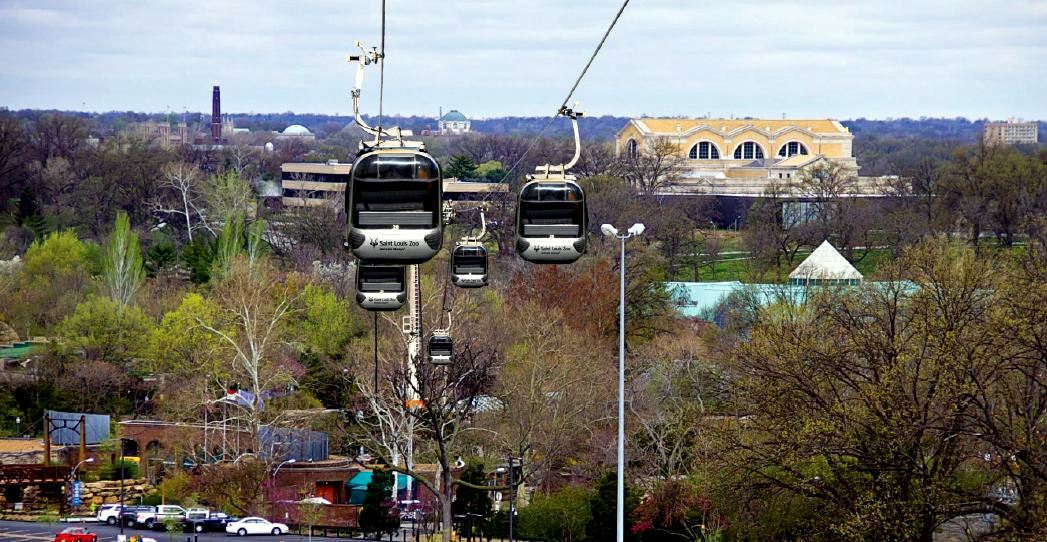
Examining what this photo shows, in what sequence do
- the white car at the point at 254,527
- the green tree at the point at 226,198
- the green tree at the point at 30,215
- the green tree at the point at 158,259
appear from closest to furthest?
the white car at the point at 254,527, the green tree at the point at 158,259, the green tree at the point at 226,198, the green tree at the point at 30,215

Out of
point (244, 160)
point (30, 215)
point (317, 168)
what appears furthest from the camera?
point (244, 160)

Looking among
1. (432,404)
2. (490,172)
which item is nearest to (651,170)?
(490,172)

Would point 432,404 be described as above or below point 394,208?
below

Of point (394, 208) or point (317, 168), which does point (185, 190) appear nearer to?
point (317, 168)

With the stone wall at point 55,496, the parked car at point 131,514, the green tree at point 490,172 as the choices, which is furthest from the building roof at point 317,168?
the parked car at point 131,514

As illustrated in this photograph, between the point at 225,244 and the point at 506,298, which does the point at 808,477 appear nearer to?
the point at 506,298

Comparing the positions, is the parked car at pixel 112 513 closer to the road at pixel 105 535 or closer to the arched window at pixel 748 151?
the road at pixel 105 535

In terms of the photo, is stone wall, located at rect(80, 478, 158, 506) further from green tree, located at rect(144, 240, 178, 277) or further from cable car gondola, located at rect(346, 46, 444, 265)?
cable car gondola, located at rect(346, 46, 444, 265)

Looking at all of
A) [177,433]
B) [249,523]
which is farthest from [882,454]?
[177,433]
